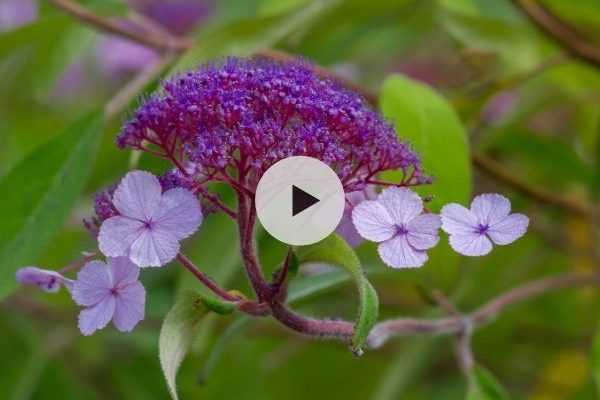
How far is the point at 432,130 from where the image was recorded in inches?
36.5

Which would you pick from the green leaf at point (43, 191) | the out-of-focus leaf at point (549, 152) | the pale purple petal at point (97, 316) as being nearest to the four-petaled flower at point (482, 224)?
the pale purple petal at point (97, 316)

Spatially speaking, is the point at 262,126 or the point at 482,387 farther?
the point at 482,387

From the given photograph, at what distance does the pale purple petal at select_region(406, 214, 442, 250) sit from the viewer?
2.08 feet

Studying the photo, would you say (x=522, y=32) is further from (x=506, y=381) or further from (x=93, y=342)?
(x=93, y=342)

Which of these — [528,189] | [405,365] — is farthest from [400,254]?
[405,365]

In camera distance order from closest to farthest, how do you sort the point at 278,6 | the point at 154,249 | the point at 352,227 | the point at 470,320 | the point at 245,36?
the point at 154,249 < the point at 352,227 < the point at 470,320 < the point at 245,36 < the point at 278,6

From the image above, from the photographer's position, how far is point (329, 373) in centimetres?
168

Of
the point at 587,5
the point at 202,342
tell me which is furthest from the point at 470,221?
the point at 587,5

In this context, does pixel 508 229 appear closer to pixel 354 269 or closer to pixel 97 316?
pixel 354 269

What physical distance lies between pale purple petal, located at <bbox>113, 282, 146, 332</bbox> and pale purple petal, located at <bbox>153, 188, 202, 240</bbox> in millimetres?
43

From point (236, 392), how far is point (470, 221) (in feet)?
2.93

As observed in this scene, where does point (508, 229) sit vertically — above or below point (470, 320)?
above

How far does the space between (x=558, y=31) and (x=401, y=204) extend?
0.61 meters

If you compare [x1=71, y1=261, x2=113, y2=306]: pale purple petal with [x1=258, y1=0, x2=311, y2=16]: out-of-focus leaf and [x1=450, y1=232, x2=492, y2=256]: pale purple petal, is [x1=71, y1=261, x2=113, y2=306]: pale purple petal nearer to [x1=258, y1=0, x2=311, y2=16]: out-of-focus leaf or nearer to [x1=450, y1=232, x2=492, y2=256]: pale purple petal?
[x1=450, y1=232, x2=492, y2=256]: pale purple petal
